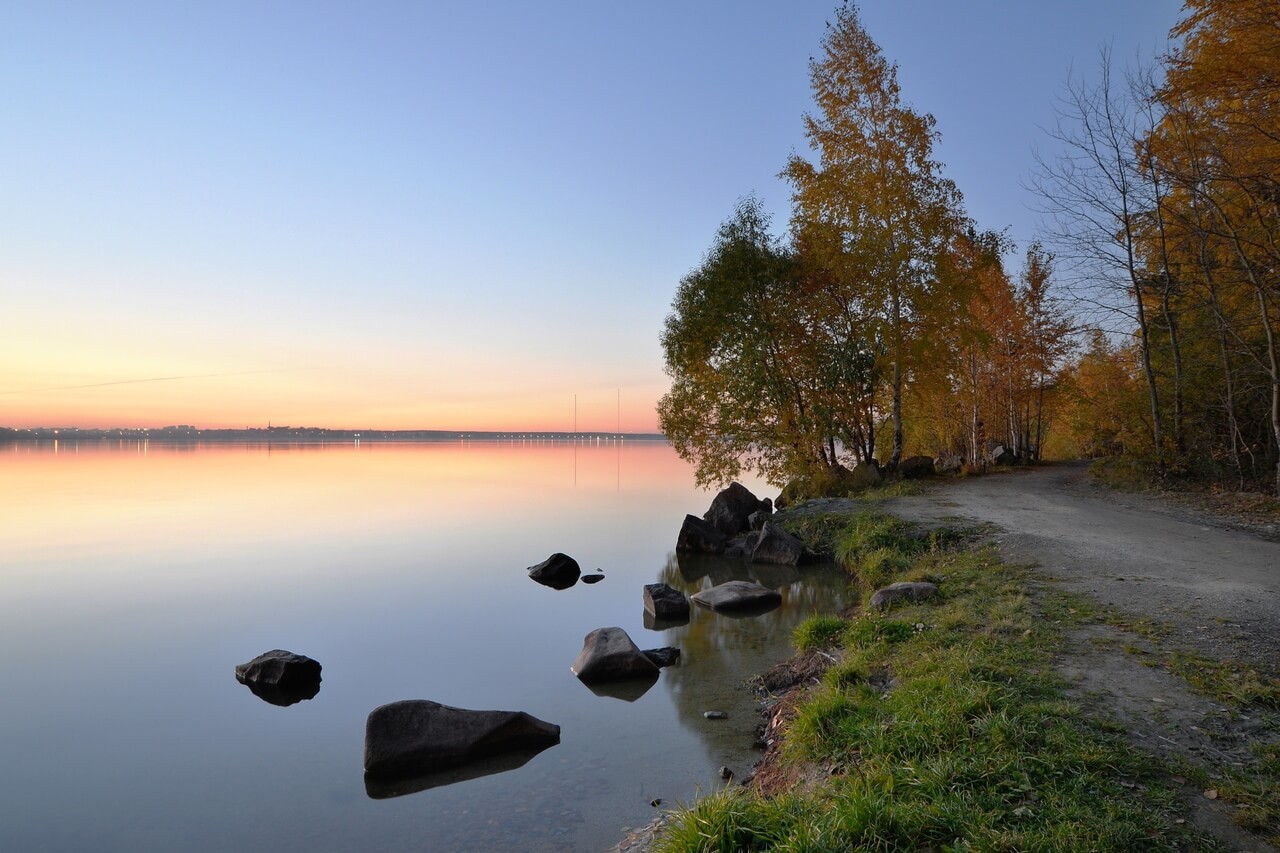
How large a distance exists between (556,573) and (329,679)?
7.77 m

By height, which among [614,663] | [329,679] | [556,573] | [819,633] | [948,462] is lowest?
[329,679]

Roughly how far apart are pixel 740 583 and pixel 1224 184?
48.4 ft

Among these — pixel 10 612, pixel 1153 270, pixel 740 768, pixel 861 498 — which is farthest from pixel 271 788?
pixel 1153 270

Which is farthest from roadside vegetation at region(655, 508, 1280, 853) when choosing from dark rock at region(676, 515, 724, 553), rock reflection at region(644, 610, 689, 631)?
dark rock at region(676, 515, 724, 553)

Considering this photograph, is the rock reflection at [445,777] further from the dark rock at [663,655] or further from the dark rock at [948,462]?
the dark rock at [948,462]

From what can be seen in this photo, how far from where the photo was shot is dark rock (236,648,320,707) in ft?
34.2

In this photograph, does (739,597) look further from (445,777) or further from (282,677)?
(282,677)

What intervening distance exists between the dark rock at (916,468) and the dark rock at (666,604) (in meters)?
15.6

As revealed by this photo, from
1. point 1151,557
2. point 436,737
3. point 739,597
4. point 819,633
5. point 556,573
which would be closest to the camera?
point 436,737

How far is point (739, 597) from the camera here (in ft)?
47.4

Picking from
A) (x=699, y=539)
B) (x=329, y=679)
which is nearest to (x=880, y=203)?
(x=699, y=539)

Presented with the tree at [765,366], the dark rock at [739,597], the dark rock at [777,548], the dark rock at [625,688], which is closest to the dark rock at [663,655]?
the dark rock at [625,688]

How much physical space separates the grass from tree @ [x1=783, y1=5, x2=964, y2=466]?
17747 millimetres

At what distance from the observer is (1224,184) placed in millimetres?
15789
